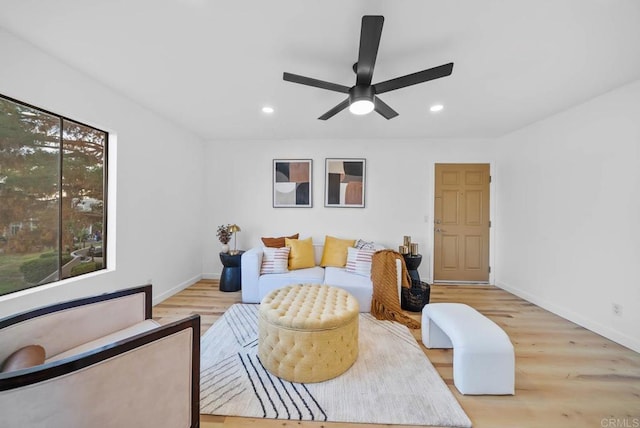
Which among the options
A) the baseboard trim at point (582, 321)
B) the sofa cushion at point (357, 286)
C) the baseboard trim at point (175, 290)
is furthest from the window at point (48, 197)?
the baseboard trim at point (582, 321)

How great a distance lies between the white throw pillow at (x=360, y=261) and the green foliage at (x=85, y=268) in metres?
2.81

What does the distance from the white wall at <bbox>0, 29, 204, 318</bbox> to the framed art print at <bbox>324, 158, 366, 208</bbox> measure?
220 centimetres

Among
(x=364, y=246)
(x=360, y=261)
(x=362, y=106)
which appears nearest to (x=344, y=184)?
(x=364, y=246)

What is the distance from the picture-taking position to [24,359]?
103 centimetres

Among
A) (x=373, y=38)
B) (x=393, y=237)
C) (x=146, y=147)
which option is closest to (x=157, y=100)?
(x=146, y=147)

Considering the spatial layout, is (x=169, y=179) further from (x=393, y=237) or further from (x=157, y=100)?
(x=393, y=237)

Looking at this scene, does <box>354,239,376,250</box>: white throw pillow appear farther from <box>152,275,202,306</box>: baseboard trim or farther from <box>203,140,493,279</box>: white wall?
<box>152,275,202,306</box>: baseboard trim

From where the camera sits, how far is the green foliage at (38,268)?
184cm

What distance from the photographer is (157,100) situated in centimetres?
264

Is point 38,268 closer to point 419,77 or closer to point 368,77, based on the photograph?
point 368,77

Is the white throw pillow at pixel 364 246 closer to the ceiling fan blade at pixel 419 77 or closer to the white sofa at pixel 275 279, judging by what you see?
the white sofa at pixel 275 279

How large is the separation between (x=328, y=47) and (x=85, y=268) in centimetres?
301

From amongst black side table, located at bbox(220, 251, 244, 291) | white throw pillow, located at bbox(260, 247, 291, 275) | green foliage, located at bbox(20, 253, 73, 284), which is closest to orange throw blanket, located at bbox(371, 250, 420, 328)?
white throw pillow, located at bbox(260, 247, 291, 275)

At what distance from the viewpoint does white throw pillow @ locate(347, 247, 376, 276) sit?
3094 millimetres
